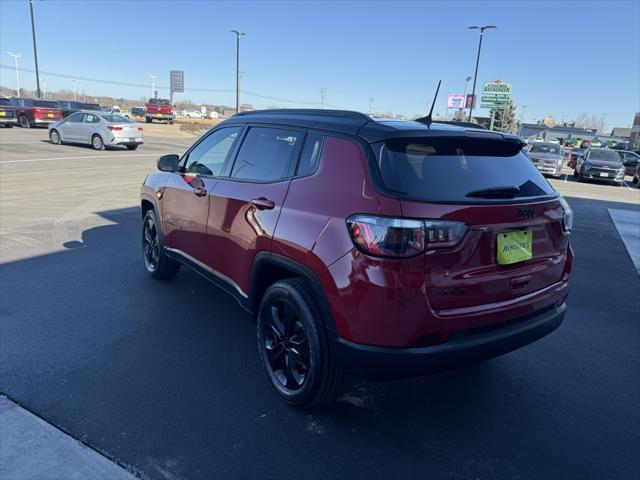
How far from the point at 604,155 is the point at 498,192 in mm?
23670

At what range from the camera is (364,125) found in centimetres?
280

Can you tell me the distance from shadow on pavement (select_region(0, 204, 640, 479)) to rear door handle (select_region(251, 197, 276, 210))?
1.26 m

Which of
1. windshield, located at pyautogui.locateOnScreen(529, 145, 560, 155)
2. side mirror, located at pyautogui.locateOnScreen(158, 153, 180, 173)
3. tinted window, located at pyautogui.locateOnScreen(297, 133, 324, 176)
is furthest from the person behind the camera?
windshield, located at pyautogui.locateOnScreen(529, 145, 560, 155)

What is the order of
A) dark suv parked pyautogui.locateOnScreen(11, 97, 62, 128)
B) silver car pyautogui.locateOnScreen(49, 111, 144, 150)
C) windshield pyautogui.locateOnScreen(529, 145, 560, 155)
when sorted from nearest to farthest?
silver car pyautogui.locateOnScreen(49, 111, 144, 150) → windshield pyautogui.locateOnScreen(529, 145, 560, 155) → dark suv parked pyautogui.locateOnScreen(11, 97, 62, 128)

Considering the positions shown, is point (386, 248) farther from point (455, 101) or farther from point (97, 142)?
point (455, 101)

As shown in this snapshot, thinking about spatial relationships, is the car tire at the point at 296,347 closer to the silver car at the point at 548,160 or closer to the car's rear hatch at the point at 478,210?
the car's rear hatch at the point at 478,210

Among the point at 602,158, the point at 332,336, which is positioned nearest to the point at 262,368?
the point at 332,336

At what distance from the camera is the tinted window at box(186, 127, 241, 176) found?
398 cm

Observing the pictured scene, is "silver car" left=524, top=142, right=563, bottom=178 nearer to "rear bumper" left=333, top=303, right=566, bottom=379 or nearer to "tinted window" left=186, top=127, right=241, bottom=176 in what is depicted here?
"tinted window" left=186, top=127, right=241, bottom=176

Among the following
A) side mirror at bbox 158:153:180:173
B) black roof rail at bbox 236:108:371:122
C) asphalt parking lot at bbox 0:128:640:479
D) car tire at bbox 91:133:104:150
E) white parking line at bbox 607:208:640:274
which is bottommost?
white parking line at bbox 607:208:640:274

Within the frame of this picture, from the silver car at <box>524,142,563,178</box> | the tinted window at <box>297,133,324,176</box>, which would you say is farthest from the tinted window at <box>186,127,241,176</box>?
the silver car at <box>524,142,563,178</box>

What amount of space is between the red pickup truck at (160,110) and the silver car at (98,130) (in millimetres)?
28566

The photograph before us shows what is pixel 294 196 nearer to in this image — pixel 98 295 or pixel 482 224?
pixel 482 224

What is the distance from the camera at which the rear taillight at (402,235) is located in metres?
2.35
